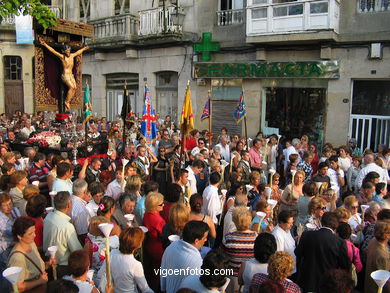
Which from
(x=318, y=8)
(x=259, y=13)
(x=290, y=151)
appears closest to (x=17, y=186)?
(x=290, y=151)

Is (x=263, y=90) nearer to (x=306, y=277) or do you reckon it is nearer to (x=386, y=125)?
(x=386, y=125)

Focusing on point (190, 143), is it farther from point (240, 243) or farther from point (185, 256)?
point (185, 256)

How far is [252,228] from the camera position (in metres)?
4.75

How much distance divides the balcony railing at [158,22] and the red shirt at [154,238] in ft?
43.4

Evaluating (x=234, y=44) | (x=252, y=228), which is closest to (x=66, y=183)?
(x=252, y=228)

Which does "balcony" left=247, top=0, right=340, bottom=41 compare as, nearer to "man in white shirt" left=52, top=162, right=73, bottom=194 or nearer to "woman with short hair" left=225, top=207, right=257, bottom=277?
"man in white shirt" left=52, top=162, right=73, bottom=194

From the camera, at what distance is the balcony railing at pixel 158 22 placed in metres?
16.6

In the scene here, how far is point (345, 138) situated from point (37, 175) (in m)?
10.3

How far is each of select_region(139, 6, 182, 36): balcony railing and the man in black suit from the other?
13877 millimetres

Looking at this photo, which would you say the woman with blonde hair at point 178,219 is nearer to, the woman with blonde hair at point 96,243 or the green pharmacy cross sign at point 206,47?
the woman with blonde hair at point 96,243

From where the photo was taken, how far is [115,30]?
60.9 feet

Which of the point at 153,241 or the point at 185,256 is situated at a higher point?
the point at 185,256

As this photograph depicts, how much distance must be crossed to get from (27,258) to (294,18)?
12.1 meters

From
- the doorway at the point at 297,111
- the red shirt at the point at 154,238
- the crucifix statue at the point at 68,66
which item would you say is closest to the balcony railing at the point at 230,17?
the doorway at the point at 297,111
